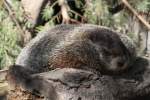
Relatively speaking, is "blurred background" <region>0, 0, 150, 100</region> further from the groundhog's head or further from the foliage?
the groundhog's head

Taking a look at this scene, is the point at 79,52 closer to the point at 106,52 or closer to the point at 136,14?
the point at 106,52

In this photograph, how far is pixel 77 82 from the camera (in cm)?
128

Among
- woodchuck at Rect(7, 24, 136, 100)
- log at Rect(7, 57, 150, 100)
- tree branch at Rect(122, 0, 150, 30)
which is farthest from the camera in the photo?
tree branch at Rect(122, 0, 150, 30)

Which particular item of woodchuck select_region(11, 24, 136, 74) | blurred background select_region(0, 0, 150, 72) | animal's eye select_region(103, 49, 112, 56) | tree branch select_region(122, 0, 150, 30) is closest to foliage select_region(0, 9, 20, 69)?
blurred background select_region(0, 0, 150, 72)

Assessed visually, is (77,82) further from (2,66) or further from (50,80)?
(2,66)

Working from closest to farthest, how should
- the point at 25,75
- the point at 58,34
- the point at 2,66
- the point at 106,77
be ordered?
the point at 25,75
the point at 106,77
the point at 58,34
the point at 2,66

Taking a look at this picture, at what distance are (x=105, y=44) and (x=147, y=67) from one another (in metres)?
0.20

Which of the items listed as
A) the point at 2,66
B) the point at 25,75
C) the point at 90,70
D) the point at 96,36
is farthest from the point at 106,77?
the point at 2,66

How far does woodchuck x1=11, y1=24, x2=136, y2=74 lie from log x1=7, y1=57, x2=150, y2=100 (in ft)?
0.17

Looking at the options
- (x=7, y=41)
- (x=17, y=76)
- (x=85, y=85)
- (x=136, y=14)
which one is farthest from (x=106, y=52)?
(x=7, y=41)

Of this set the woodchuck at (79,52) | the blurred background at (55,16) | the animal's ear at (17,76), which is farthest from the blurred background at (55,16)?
the animal's ear at (17,76)

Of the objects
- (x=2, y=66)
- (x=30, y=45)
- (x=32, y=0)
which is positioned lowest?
(x=2, y=66)

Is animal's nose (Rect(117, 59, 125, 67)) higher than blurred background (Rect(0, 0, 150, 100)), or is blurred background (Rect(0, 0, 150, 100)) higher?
blurred background (Rect(0, 0, 150, 100))

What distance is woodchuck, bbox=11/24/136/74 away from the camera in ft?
4.56
